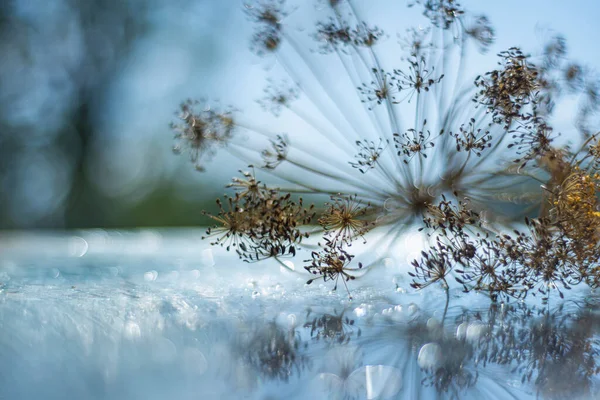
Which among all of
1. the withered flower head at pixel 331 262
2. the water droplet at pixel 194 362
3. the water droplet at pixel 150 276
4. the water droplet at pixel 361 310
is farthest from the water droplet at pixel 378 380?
the water droplet at pixel 150 276

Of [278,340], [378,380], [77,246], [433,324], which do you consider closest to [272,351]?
[278,340]

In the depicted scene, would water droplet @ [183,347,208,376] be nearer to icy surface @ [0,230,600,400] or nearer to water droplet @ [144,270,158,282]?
icy surface @ [0,230,600,400]

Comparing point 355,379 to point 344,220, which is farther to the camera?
point 344,220

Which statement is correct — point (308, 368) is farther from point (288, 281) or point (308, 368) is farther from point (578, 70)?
point (578, 70)

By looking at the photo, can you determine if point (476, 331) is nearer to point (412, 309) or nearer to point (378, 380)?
point (412, 309)

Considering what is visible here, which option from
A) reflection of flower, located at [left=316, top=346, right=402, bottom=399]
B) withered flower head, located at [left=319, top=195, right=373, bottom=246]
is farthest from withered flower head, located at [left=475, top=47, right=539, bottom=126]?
reflection of flower, located at [left=316, top=346, right=402, bottom=399]

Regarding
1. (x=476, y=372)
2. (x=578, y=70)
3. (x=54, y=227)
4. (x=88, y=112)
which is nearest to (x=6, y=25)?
(x=88, y=112)

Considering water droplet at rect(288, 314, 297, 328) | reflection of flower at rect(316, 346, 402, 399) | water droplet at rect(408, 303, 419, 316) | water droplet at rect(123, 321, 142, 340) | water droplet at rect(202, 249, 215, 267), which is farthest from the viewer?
water droplet at rect(202, 249, 215, 267)
